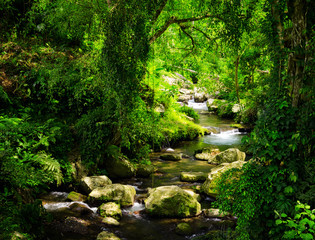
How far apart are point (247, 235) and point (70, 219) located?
162 inches

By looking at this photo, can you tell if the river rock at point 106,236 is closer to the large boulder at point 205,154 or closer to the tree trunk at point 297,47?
the tree trunk at point 297,47

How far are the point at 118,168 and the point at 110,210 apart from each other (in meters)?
2.70

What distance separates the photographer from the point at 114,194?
7.04 metres

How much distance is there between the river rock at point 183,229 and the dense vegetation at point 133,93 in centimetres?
137

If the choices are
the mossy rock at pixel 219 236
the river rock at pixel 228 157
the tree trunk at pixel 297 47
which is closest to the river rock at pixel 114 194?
the mossy rock at pixel 219 236

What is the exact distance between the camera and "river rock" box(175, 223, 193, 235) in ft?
19.0

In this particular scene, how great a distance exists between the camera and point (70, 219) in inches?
235

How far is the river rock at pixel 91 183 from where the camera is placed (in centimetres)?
738

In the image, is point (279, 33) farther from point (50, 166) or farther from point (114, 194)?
point (50, 166)

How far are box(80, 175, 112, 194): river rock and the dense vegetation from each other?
1.56 ft

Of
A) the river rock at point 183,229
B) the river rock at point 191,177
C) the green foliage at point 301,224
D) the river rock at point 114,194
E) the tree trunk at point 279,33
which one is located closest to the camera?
the green foliage at point 301,224

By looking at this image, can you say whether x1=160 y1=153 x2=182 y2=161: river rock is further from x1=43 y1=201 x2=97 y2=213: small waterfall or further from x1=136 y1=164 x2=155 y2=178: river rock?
x1=43 y1=201 x2=97 y2=213: small waterfall

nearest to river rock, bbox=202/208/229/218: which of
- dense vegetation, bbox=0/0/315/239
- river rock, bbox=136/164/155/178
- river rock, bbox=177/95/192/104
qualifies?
dense vegetation, bbox=0/0/315/239

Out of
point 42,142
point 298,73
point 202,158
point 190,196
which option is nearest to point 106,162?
point 42,142
